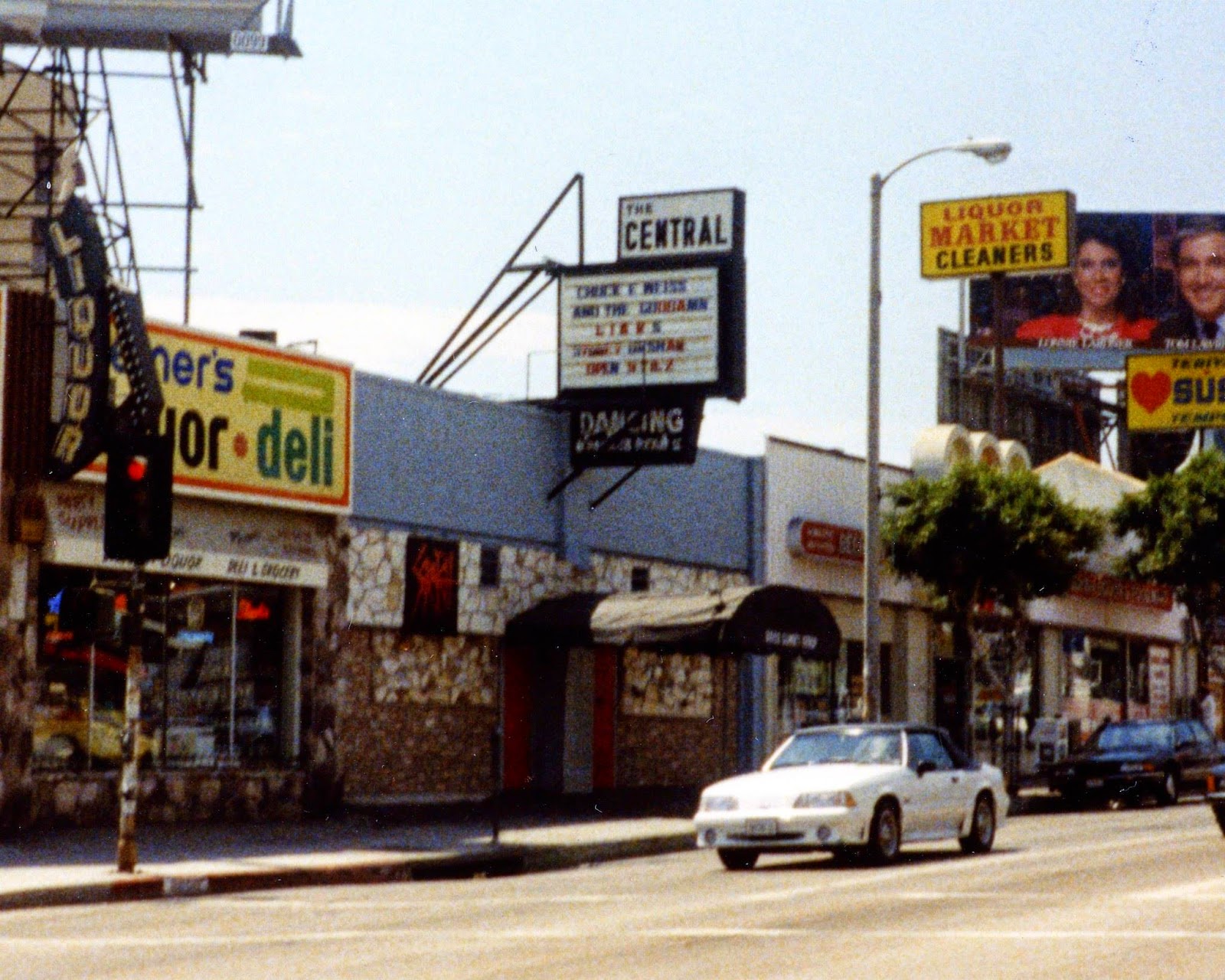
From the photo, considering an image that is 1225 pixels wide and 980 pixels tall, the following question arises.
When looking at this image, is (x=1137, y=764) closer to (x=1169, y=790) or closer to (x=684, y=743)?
(x=1169, y=790)

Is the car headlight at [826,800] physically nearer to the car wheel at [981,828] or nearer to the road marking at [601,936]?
the car wheel at [981,828]

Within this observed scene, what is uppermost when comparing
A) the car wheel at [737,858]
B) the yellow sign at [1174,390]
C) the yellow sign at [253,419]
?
the yellow sign at [1174,390]

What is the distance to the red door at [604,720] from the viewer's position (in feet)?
112

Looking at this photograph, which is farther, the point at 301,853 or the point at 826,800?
the point at 301,853

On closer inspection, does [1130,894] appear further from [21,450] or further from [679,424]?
[679,424]

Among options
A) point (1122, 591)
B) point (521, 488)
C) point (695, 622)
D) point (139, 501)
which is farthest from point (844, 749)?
point (1122, 591)

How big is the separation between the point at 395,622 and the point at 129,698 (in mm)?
9768

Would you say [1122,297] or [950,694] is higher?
[1122,297]

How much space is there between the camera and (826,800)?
2039 centimetres

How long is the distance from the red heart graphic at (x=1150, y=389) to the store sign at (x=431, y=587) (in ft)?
109

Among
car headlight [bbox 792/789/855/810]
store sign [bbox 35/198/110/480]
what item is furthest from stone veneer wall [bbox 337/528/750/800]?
car headlight [bbox 792/789/855/810]

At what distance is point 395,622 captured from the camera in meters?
29.8

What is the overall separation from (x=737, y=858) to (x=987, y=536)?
1830cm

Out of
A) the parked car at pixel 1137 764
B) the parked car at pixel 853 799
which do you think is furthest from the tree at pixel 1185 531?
the parked car at pixel 853 799
